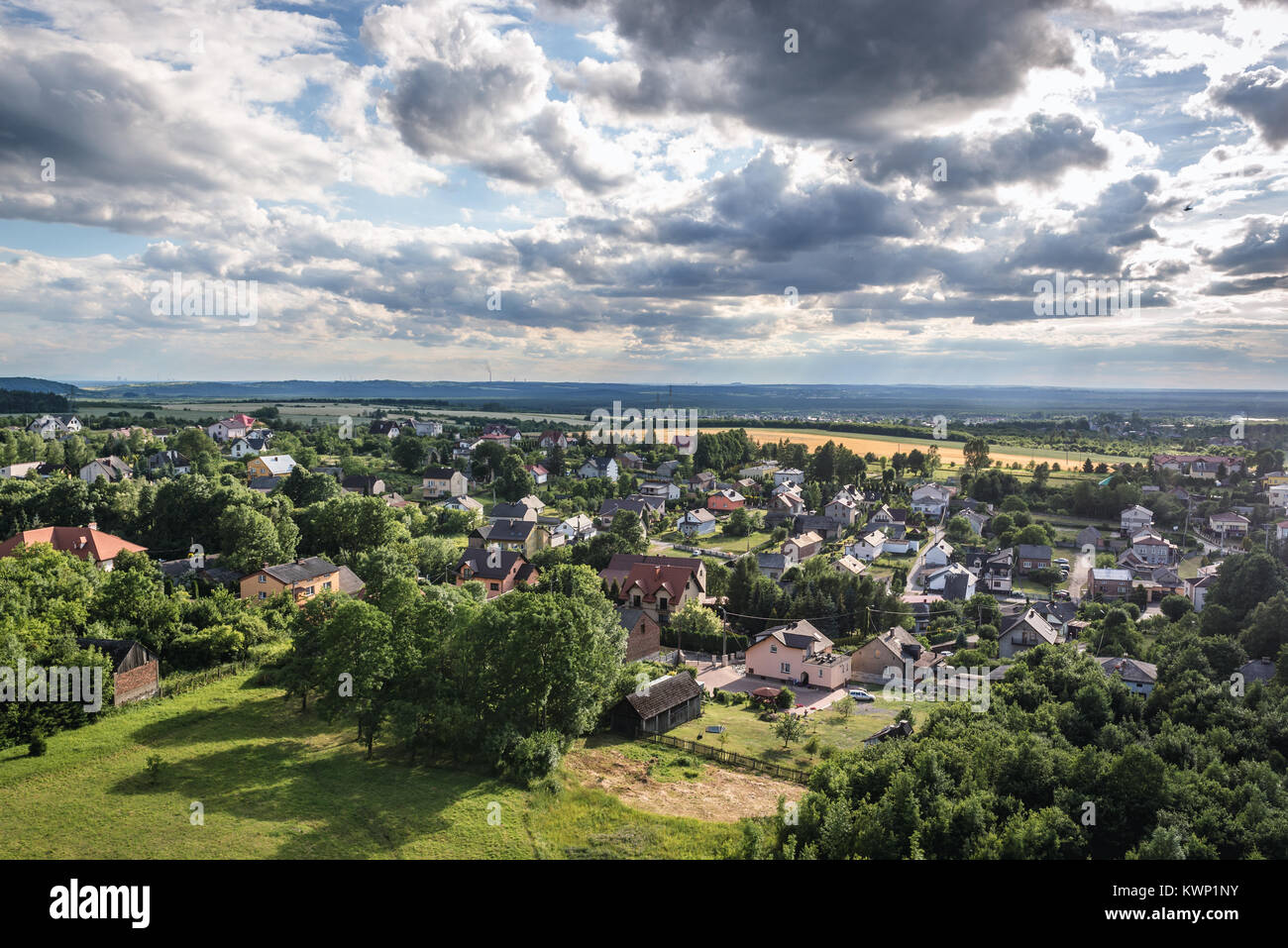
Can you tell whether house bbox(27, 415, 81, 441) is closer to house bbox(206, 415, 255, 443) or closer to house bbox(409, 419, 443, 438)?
house bbox(206, 415, 255, 443)

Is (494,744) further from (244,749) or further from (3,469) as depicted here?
(3,469)

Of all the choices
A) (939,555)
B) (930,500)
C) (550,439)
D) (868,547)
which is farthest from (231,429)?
(939,555)

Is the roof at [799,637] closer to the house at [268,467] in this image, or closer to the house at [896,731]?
the house at [896,731]

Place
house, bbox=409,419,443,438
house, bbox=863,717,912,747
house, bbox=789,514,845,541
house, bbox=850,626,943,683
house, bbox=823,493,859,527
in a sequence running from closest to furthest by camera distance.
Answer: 1. house, bbox=863,717,912,747
2. house, bbox=850,626,943,683
3. house, bbox=789,514,845,541
4. house, bbox=823,493,859,527
5. house, bbox=409,419,443,438

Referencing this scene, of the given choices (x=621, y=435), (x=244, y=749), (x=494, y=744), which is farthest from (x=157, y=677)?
(x=621, y=435)

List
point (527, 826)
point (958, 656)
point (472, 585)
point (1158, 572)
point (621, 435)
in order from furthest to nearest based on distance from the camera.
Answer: point (621, 435) < point (1158, 572) < point (958, 656) < point (472, 585) < point (527, 826)

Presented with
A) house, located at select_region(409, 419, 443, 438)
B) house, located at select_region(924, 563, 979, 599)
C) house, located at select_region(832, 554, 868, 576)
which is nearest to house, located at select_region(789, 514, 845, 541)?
house, located at select_region(832, 554, 868, 576)
